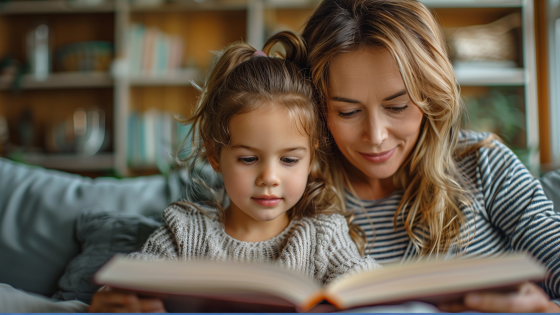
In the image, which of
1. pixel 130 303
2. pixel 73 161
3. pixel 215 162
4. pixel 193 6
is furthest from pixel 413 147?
pixel 73 161

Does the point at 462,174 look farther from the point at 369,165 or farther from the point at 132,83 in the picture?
the point at 132,83

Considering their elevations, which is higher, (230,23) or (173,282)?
(230,23)

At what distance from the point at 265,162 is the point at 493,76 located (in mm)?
2073

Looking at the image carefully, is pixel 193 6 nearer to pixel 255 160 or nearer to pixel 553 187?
pixel 255 160

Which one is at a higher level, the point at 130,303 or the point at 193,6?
the point at 193,6

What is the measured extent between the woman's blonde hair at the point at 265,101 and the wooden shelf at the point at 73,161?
1.85 meters

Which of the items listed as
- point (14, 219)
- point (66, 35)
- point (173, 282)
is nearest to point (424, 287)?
point (173, 282)

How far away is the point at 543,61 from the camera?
8.13ft

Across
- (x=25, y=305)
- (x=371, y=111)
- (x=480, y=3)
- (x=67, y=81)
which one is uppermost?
(x=480, y=3)

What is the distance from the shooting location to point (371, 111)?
2.87 feet

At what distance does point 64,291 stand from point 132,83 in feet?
6.32

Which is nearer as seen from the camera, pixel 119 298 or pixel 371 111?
pixel 119 298

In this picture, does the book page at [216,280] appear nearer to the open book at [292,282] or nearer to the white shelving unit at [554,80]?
the open book at [292,282]

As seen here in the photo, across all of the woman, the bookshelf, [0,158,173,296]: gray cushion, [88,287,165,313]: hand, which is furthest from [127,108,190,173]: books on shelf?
[88,287,165,313]: hand
